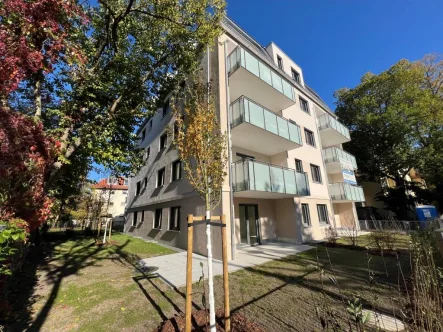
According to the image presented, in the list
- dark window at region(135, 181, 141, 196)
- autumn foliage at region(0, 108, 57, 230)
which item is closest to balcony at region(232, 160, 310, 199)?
autumn foliage at region(0, 108, 57, 230)

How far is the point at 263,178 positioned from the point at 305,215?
6.31 metres

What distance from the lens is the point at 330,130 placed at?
18.9 meters

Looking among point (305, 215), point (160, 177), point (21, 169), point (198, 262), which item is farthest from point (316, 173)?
point (21, 169)

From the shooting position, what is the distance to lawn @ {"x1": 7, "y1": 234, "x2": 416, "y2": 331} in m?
4.15

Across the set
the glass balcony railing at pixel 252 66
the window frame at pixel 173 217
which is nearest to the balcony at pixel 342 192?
the glass balcony railing at pixel 252 66

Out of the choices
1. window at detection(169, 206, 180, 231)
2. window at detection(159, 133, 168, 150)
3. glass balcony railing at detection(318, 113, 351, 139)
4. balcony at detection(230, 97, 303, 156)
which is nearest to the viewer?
balcony at detection(230, 97, 303, 156)

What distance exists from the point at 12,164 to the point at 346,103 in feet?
110

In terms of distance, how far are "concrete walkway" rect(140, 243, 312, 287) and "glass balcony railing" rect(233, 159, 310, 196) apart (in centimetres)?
319

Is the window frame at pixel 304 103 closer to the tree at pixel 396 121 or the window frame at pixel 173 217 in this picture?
the tree at pixel 396 121

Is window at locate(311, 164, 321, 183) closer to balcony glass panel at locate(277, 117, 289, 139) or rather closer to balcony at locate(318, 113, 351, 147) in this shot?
balcony at locate(318, 113, 351, 147)

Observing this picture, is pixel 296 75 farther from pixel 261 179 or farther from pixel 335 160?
pixel 261 179

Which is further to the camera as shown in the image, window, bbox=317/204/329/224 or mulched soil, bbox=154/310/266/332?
window, bbox=317/204/329/224

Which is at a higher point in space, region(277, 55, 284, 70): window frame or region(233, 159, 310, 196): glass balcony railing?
region(277, 55, 284, 70): window frame

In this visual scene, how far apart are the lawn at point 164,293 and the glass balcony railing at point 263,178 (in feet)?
11.5
